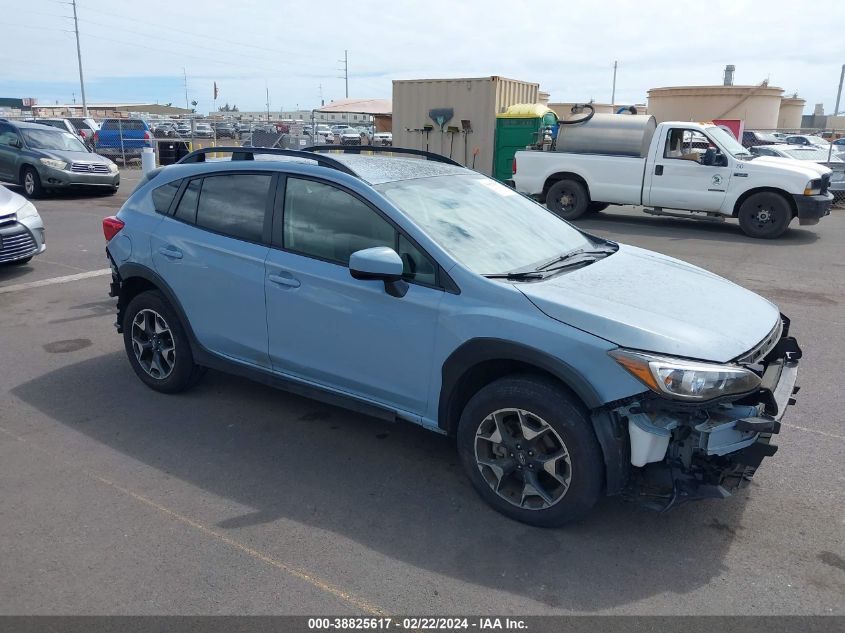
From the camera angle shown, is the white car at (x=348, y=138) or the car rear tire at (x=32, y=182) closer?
the car rear tire at (x=32, y=182)

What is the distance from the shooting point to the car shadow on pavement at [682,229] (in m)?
12.5

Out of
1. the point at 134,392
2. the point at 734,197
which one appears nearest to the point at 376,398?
the point at 134,392

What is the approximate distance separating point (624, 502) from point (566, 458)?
661 millimetres

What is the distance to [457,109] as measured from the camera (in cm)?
1848

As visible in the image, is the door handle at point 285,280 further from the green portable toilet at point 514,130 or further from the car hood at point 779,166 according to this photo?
the green portable toilet at point 514,130

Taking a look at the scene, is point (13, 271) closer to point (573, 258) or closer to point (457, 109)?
point (573, 258)

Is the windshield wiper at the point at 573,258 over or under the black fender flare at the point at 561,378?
over

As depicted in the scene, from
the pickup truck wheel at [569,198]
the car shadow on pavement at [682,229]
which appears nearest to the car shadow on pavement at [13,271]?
the car shadow on pavement at [682,229]

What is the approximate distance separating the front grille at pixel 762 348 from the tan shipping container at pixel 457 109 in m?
15.1

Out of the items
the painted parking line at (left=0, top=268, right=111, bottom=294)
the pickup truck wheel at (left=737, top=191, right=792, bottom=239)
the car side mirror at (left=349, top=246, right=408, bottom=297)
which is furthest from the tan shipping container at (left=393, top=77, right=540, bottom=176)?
the car side mirror at (left=349, top=246, right=408, bottom=297)

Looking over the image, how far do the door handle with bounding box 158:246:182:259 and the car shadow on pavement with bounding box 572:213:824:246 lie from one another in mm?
9792

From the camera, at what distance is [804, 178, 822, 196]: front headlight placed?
12.0m

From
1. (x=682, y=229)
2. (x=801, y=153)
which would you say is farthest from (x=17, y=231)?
(x=801, y=153)
